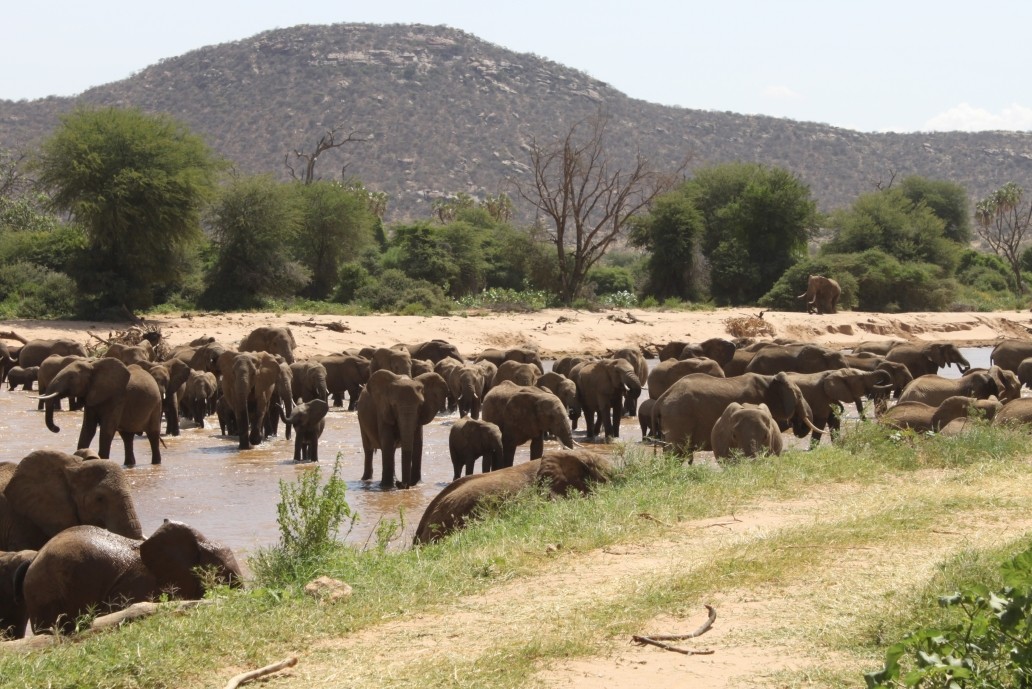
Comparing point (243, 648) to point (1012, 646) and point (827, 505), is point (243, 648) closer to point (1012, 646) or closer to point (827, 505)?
point (1012, 646)

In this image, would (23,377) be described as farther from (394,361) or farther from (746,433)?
(746,433)

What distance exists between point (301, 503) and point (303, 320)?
2957 centimetres

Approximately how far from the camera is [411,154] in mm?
106562

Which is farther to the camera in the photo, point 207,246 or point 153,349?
point 207,246

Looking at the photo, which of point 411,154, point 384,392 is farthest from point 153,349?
point 411,154

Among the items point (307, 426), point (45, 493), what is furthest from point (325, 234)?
point (45, 493)

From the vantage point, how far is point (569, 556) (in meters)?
8.39

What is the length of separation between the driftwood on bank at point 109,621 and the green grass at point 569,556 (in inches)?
6.7

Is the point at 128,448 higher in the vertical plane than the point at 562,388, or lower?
lower

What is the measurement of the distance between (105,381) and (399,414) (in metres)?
4.15

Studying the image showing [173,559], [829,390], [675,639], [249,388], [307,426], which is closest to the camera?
[675,639]

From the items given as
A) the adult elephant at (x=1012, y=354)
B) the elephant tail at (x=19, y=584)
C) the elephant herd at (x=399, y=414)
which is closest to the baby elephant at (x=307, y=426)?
the elephant herd at (x=399, y=414)

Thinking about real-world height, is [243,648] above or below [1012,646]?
below

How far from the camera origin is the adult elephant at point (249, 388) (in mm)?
19688
